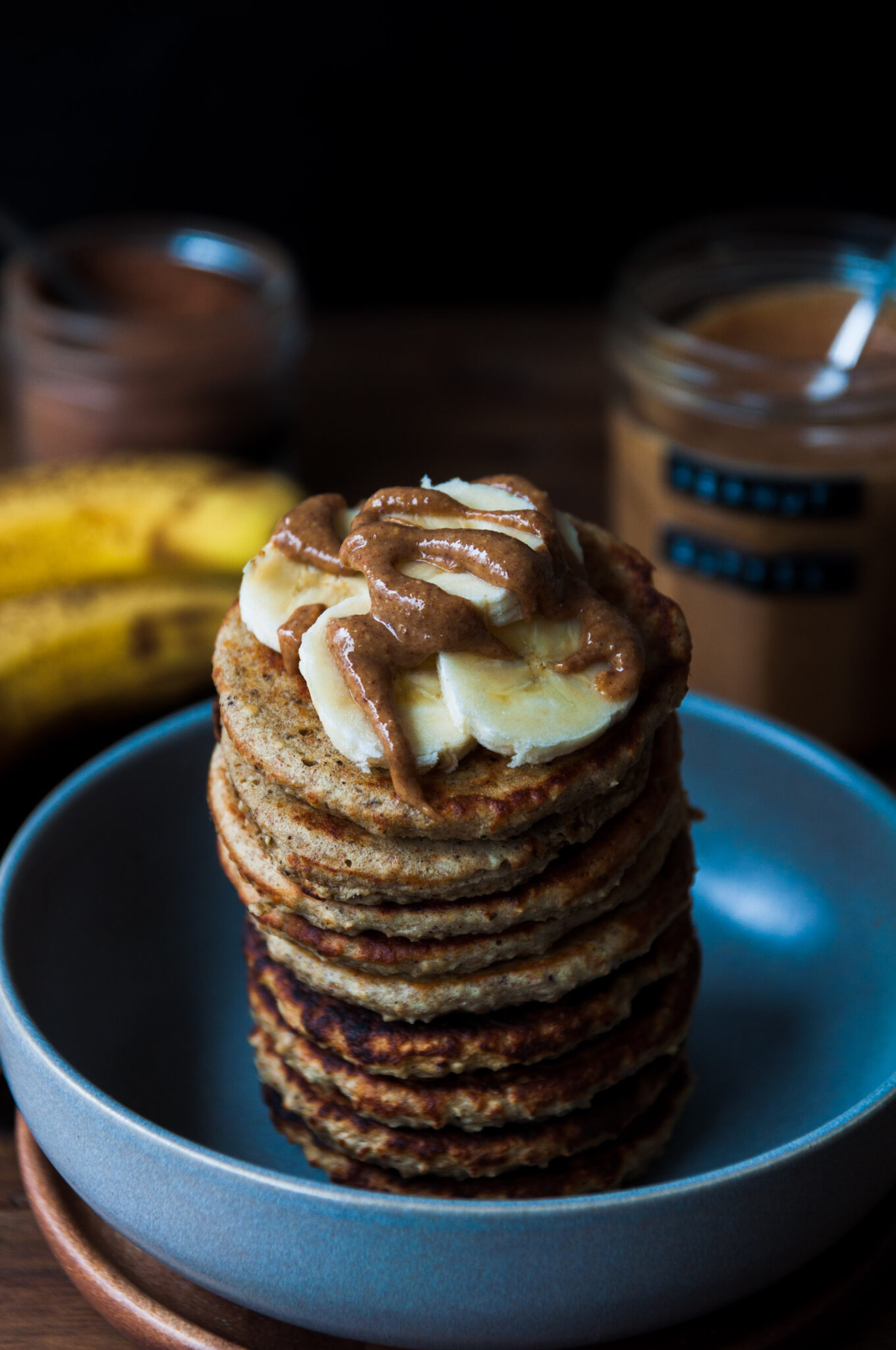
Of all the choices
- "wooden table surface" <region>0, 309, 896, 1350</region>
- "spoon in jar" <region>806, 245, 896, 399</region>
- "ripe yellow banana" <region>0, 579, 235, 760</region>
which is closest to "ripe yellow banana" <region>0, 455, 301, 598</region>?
"ripe yellow banana" <region>0, 579, 235, 760</region>

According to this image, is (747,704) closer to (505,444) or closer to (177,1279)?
(505,444)

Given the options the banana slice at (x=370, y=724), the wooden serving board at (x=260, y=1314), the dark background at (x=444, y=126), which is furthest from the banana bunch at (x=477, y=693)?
the dark background at (x=444, y=126)

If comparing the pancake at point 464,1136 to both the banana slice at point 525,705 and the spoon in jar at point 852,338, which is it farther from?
the spoon in jar at point 852,338

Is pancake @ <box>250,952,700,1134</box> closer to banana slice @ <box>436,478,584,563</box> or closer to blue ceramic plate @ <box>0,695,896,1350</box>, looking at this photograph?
blue ceramic plate @ <box>0,695,896,1350</box>

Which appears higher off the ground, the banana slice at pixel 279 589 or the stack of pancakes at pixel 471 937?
the banana slice at pixel 279 589

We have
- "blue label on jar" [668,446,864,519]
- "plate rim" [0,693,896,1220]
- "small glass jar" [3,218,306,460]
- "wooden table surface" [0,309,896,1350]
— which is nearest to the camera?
"plate rim" [0,693,896,1220]
